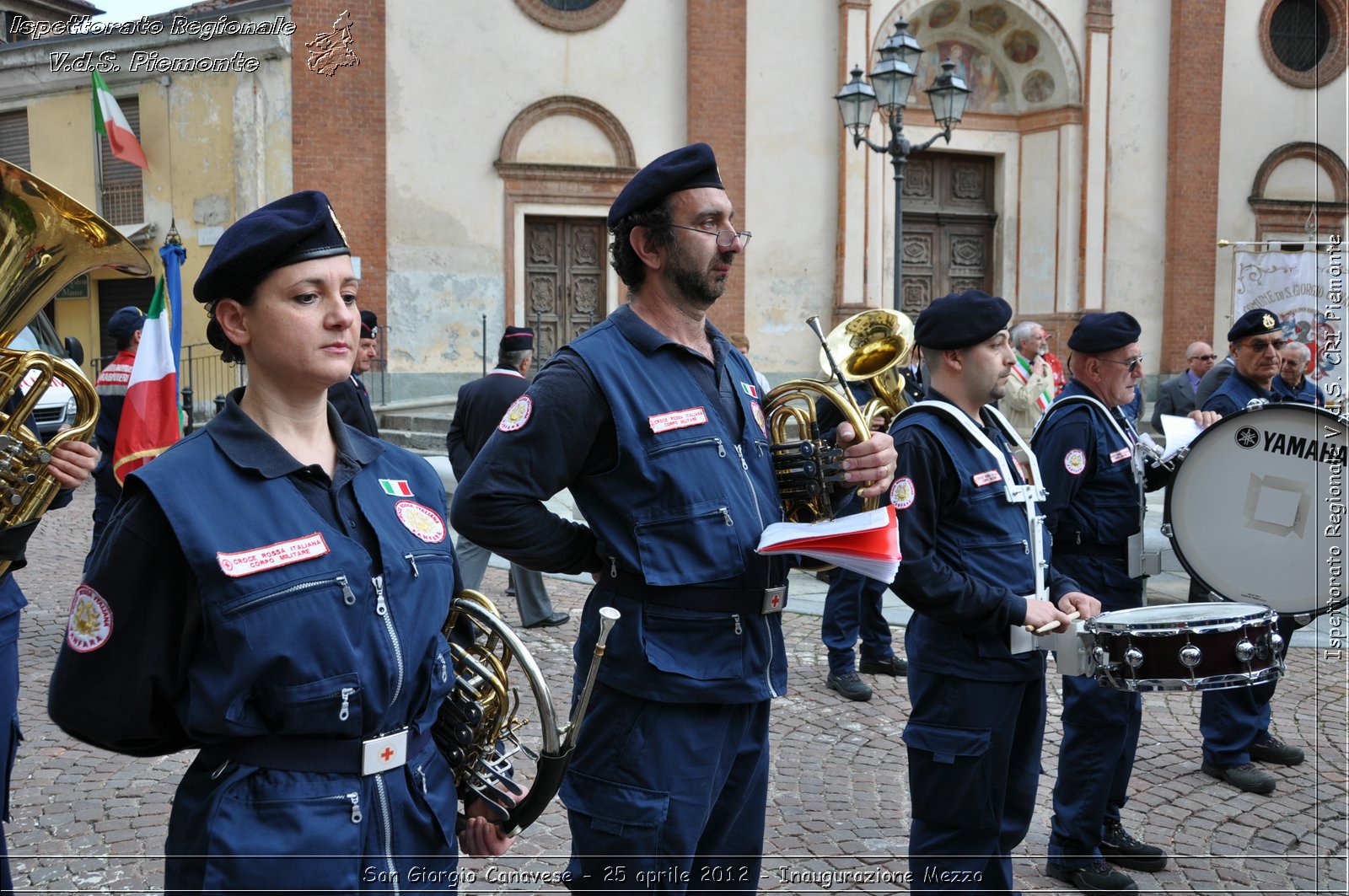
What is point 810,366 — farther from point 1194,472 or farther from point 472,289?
point 1194,472

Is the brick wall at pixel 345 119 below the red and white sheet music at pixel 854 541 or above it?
above

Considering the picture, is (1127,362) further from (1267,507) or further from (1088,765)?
(1088,765)

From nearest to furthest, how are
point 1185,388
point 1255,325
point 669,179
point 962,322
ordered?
1. point 669,179
2. point 962,322
3. point 1255,325
4. point 1185,388

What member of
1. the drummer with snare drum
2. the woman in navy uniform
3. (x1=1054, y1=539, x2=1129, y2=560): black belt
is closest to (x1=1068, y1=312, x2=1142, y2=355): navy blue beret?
the drummer with snare drum

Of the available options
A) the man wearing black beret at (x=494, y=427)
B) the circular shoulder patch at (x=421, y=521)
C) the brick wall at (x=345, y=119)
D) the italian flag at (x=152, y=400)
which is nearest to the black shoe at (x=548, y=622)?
the man wearing black beret at (x=494, y=427)

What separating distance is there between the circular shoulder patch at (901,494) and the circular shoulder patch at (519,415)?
1.23m

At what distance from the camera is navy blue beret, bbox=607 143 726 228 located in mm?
3033

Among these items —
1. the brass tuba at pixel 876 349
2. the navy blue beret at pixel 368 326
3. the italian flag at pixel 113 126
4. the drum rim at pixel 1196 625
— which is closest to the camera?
the drum rim at pixel 1196 625

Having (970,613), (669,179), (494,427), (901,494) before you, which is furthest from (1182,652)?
(494,427)

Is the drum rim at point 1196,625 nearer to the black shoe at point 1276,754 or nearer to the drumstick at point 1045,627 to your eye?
the drumstick at point 1045,627

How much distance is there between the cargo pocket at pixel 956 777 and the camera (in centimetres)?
351

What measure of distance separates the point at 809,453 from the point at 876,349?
11.1 feet

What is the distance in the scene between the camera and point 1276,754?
5746mm

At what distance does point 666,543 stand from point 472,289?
55.5 feet
